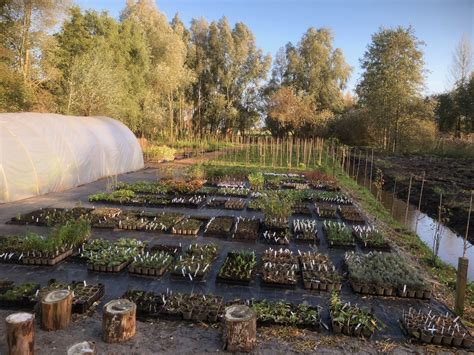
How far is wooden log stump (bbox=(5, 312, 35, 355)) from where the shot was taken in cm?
311

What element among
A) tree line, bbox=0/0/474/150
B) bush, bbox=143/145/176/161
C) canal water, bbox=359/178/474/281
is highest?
tree line, bbox=0/0/474/150

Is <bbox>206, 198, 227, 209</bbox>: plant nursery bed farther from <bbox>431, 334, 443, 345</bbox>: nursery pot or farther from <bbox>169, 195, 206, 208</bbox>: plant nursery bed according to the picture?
<bbox>431, 334, 443, 345</bbox>: nursery pot

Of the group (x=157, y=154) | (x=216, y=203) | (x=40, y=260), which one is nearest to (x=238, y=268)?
(x=40, y=260)

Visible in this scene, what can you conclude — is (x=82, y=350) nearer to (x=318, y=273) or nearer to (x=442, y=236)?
(x=318, y=273)

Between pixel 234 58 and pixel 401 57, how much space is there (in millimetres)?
15162

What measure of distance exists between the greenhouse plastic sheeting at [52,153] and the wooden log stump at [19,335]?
7.21 m

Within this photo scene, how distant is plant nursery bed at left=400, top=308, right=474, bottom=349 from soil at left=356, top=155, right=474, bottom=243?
570cm

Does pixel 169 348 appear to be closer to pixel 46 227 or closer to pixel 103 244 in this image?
pixel 103 244

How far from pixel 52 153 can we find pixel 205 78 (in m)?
26.1

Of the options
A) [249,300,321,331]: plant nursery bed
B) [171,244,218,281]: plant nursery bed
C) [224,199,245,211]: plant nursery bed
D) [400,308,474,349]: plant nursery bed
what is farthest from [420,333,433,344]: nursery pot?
[224,199,245,211]: plant nursery bed

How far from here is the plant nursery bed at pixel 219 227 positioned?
7.02 meters

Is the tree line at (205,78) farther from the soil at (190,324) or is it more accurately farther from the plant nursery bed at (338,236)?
the plant nursery bed at (338,236)

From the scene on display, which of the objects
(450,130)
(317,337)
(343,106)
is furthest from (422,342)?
(450,130)

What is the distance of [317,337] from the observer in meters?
3.71
